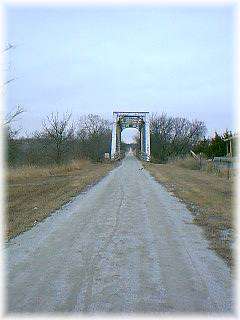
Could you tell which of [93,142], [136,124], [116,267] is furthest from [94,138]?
[116,267]

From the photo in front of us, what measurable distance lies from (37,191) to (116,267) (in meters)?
13.8

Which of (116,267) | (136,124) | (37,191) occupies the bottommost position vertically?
(37,191)

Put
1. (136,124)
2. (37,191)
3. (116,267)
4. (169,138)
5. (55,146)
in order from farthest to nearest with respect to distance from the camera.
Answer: (136,124)
(169,138)
(55,146)
(37,191)
(116,267)

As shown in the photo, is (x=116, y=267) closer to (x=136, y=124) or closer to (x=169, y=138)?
(x=169, y=138)

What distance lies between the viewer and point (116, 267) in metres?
5.11

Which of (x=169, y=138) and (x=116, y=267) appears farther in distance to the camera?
(x=169, y=138)

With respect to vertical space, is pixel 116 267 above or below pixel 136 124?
below

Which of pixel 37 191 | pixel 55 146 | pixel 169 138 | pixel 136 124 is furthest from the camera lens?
pixel 136 124

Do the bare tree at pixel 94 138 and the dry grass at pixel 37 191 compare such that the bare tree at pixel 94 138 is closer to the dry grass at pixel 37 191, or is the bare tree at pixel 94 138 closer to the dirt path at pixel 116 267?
the dry grass at pixel 37 191

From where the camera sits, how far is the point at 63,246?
6.24 metres

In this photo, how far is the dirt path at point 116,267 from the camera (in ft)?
13.0

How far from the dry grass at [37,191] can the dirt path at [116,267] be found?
0.97m

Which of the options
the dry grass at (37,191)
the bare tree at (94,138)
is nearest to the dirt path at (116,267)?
the dry grass at (37,191)

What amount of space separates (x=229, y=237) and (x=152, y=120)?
2040 inches
